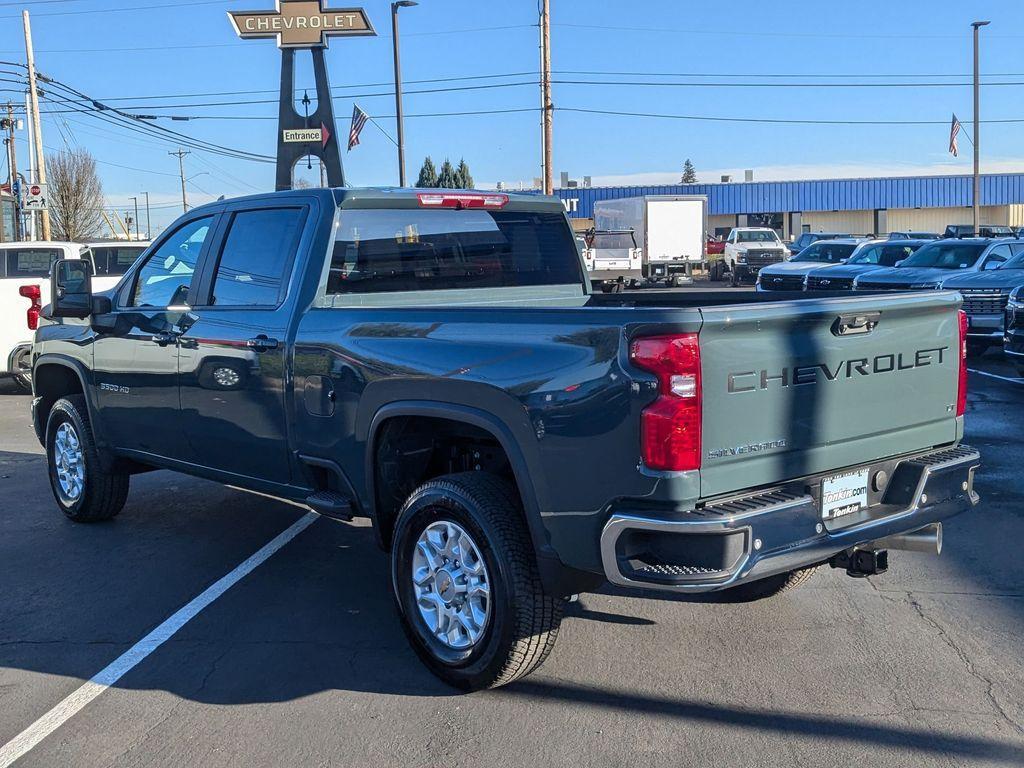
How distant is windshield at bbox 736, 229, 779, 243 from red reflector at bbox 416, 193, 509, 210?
36823mm

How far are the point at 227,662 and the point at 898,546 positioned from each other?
292cm

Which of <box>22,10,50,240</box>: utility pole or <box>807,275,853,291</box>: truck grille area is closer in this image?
<box>807,275,853,291</box>: truck grille area

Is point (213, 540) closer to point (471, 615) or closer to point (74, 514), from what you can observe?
point (74, 514)

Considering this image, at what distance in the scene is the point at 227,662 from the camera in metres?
4.74

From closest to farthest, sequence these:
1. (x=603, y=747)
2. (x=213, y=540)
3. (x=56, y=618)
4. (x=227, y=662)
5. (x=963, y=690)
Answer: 1. (x=603, y=747)
2. (x=963, y=690)
3. (x=227, y=662)
4. (x=56, y=618)
5. (x=213, y=540)

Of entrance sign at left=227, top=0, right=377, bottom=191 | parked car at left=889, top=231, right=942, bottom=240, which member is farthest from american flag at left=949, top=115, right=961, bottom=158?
entrance sign at left=227, top=0, right=377, bottom=191

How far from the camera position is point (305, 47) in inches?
1171

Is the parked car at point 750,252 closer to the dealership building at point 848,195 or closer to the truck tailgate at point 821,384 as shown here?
the dealership building at point 848,195

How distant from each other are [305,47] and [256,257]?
1026 inches

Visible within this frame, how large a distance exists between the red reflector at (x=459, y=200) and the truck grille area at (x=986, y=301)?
10.9 metres

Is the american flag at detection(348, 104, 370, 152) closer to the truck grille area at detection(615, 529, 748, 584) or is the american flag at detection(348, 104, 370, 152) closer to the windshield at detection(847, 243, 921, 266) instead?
the windshield at detection(847, 243, 921, 266)

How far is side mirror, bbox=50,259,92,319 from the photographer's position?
6570 mm

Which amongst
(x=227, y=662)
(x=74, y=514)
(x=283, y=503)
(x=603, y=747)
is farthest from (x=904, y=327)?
(x=74, y=514)

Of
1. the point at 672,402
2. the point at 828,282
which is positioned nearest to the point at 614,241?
the point at 828,282
